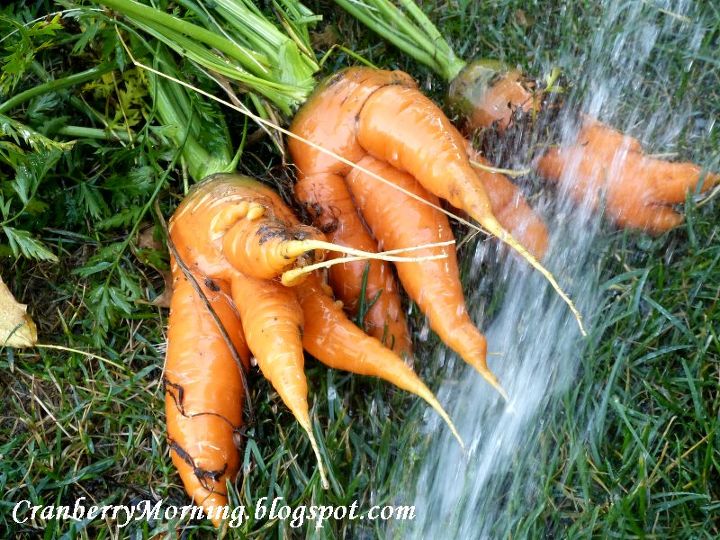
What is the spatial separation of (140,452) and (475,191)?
1240mm

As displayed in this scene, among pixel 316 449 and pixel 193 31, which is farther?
pixel 193 31

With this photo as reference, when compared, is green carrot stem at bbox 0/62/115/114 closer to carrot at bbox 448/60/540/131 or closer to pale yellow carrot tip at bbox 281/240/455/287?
pale yellow carrot tip at bbox 281/240/455/287

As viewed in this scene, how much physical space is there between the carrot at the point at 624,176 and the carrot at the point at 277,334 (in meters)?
0.95

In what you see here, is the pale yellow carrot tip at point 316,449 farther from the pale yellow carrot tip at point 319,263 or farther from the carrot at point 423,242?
the carrot at point 423,242

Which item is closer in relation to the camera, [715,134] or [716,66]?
[715,134]

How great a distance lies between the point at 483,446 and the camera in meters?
2.09

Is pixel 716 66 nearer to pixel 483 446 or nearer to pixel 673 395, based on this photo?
pixel 673 395

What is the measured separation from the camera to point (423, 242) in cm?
224

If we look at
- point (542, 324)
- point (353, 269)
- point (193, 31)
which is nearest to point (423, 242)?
point (353, 269)

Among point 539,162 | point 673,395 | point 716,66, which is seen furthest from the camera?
point 716,66

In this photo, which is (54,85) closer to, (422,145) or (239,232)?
(239,232)

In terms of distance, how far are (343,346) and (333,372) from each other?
0.14 meters

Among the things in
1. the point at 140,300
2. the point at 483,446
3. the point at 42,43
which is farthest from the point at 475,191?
the point at 42,43

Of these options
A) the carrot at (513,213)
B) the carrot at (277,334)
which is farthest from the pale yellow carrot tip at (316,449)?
the carrot at (513,213)
